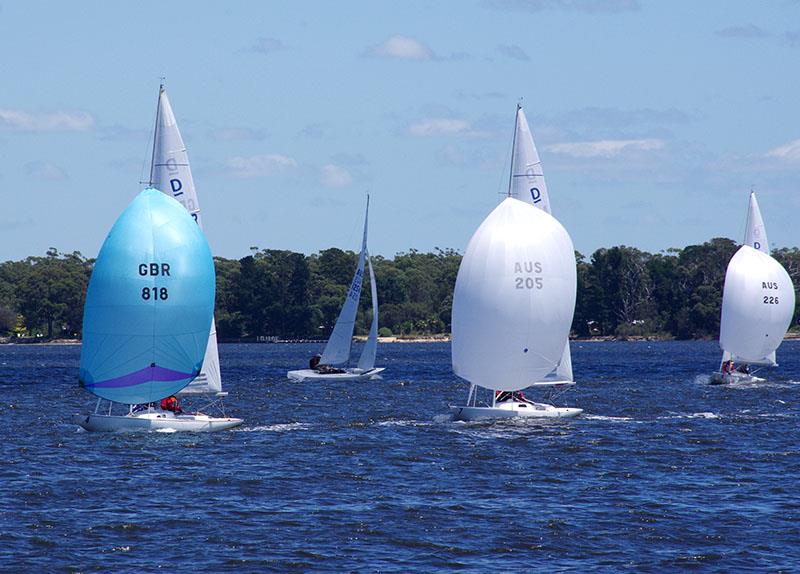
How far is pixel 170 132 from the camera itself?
49.1 meters

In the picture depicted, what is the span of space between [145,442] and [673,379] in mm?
49626

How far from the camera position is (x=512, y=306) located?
48594mm

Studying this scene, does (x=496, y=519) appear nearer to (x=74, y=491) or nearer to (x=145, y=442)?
(x=74, y=491)

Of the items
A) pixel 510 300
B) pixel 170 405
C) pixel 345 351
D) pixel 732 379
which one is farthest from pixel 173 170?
pixel 345 351

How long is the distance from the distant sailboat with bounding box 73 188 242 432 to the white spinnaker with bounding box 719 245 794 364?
39.1 m

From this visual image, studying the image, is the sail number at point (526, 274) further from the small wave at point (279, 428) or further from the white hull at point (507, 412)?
the small wave at point (279, 428)

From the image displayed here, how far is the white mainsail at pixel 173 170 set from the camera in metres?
48.8

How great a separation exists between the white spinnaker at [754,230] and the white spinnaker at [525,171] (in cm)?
2846

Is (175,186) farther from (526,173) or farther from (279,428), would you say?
(526,173)

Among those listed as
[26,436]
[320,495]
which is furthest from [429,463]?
[26,436]

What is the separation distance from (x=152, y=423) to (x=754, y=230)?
4469 centimetres

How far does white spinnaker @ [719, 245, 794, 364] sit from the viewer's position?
76.2m

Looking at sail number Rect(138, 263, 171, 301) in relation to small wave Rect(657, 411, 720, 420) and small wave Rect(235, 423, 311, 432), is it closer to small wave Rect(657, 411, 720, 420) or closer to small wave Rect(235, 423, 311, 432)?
small wave Rect(235, 423, 311, 432)

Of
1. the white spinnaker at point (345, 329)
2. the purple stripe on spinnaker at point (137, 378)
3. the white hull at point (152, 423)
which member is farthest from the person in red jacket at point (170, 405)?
the white spinnaker at point (345, 329)
